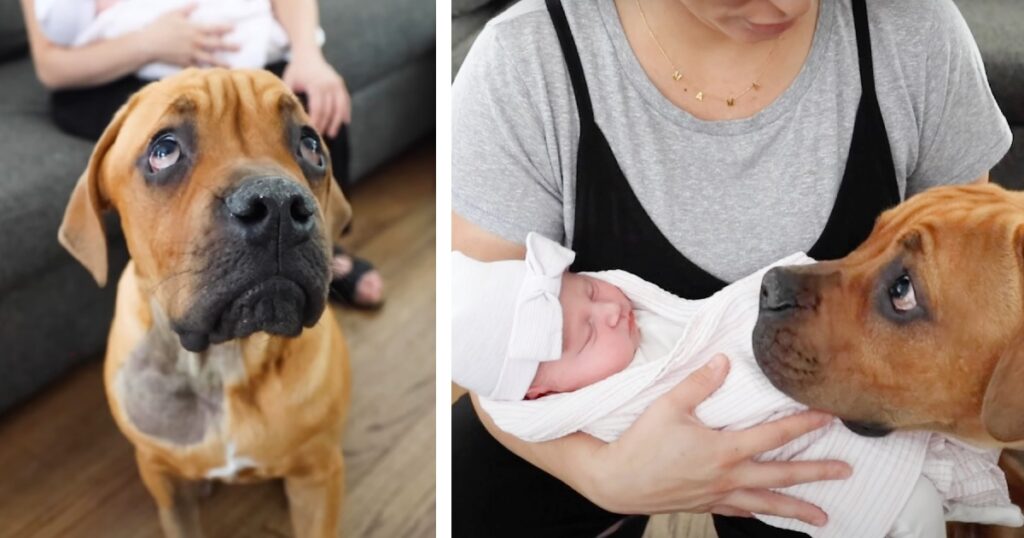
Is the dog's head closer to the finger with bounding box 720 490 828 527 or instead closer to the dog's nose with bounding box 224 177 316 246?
the dog's nose with bounding box 224 177 316 246

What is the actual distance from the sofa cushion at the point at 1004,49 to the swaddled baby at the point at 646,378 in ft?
0.63

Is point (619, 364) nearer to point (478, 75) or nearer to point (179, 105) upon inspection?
point (478, 75)

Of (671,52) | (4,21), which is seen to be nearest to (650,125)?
(671,52)

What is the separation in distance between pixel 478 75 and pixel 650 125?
0.15m

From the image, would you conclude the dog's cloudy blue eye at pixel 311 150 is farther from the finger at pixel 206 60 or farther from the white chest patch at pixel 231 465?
the white chest patch at pixel 231 465

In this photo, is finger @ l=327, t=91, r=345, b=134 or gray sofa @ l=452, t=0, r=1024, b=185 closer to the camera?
gray sofa @ l=452, t=0, r=1024, b=185

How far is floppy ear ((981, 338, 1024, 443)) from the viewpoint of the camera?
24.0 inches

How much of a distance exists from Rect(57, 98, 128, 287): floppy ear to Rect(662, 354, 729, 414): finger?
48 cm

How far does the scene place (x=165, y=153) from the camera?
0.71 meters

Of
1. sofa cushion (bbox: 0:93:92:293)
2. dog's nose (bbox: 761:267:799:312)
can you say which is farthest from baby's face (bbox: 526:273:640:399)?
sofa cushion (bbox: 0:93:92:293)

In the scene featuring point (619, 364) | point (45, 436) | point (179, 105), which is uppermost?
point (179, 105)

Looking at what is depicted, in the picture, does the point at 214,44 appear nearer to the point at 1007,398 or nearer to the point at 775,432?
the point at 775,432

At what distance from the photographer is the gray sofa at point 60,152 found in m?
A: 0.80

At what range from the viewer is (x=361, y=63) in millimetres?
864
